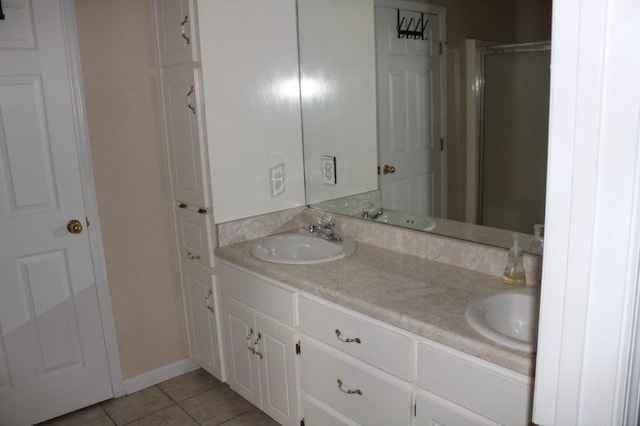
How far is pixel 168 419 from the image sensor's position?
2.50 m

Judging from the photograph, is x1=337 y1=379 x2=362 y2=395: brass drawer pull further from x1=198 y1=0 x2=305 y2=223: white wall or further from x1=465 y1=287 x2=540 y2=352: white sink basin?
x1=198 y1=0 x2=305 y2=223: white wall

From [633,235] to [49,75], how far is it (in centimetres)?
245

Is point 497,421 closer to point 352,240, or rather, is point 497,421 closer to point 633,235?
point 633,235

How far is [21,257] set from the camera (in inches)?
92.0

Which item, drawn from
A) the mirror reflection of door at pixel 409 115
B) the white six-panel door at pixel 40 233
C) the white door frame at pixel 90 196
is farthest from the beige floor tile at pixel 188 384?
the mirror reflection of door at pixel 409 115

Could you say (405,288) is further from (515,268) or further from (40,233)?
(40,233)

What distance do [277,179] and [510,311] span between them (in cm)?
135

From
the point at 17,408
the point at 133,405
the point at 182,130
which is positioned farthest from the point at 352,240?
the point at 17,408

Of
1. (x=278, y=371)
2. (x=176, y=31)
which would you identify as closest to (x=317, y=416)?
(x=278, y=371)

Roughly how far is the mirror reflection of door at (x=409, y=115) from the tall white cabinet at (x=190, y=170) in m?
0.83

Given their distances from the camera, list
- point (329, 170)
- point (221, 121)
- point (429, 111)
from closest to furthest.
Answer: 1. point (429, 111)
2. point (221, 121)
3. point (329, 170)

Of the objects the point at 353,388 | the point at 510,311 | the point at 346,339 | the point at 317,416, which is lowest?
the point at 317,416

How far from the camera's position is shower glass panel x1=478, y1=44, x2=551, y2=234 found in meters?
1.69

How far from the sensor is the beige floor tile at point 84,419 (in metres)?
2.49
